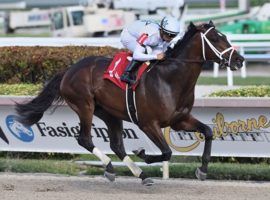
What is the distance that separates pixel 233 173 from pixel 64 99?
1.96m

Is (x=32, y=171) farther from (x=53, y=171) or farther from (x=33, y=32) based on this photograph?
(x=33, y=32)

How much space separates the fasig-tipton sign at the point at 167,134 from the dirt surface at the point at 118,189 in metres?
0.50

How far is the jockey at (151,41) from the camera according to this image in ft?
25.3

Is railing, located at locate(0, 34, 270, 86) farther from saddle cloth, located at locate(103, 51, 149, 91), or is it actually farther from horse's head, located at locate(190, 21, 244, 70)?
horse's head, located at locate(190, 21, 244, 70)

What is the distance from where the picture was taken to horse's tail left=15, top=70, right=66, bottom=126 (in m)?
8.50

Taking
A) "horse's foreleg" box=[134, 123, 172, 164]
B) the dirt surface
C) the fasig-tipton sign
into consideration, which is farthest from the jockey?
the fasig-tipton sign

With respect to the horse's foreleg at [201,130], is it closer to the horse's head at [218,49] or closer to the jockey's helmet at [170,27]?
the horse's head at [218,49]

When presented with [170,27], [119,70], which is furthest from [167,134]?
[170,27]

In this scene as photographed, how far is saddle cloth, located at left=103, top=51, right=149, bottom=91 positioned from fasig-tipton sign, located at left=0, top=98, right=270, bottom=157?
1.19 m

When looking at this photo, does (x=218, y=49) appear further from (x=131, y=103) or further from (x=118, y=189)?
Answer: (x=118, y=189)

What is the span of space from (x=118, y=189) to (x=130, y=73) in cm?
114

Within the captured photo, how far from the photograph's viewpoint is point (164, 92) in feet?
25.1

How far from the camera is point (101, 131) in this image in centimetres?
920

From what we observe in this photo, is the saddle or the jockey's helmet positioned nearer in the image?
the jockey's helmet
